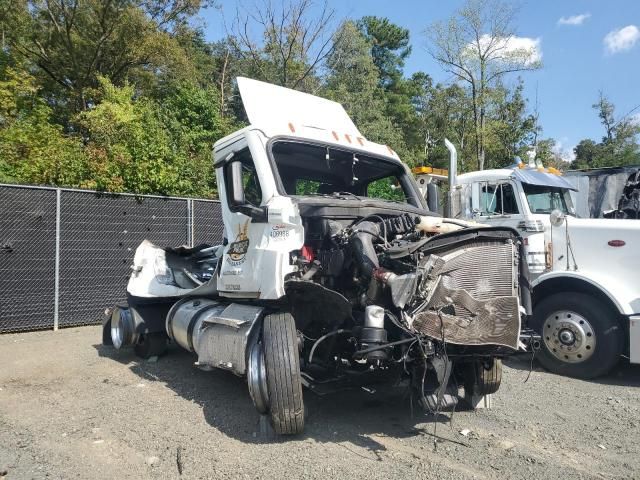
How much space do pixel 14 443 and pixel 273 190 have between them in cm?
294

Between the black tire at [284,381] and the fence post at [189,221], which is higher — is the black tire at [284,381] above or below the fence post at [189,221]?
below

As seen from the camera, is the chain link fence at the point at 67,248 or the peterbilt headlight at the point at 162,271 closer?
the peterbilt headlight at the point at 162,271

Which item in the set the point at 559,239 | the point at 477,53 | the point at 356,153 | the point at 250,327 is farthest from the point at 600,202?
the point at 477,53

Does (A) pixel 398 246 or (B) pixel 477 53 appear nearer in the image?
(A) pixel 398 246

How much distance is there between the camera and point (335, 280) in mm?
4293

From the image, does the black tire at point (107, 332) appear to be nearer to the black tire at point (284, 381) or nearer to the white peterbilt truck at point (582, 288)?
the black tire at point (284, 381)

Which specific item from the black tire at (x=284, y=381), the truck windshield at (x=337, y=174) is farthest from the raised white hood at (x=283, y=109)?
the black tire at (x=284, y=381)

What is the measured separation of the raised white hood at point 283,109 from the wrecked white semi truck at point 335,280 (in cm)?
2

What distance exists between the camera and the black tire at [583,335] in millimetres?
5922

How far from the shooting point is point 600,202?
29.8ft

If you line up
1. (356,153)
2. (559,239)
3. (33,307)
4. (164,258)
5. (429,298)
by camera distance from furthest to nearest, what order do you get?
(33,307) < (164,258) < (559,239) < (356,153) < (429,298)

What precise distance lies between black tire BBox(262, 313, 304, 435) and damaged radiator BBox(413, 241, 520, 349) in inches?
40.9

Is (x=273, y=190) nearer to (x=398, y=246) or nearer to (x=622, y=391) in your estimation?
(x=398, y=246)

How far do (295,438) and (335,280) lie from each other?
4.35 ft
